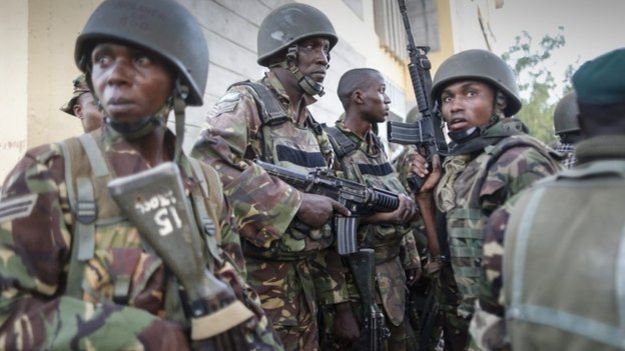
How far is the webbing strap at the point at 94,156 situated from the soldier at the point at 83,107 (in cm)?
151

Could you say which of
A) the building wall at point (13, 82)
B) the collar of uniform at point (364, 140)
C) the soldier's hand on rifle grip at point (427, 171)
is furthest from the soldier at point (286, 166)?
the building wall at point (13, 82)

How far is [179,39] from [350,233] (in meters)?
1.86

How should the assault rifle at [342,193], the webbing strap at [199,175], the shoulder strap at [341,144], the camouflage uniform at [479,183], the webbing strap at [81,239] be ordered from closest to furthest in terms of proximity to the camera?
1. the webbing strap at [81,239]
2. the webbing strap at [199,175]
3. the camouflage uniform at [479,183]
4. the assault rifle at [342,193]
5. the shoulder strap at [341,144]

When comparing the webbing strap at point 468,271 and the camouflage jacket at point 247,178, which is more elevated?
the camouflage jacket at point 247,178

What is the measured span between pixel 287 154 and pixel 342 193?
0.46 m

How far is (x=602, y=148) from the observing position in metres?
1.38

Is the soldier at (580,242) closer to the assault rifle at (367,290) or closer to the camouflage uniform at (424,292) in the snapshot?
the camouflage uniform at (424,292)

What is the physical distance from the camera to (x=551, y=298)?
1360 mm

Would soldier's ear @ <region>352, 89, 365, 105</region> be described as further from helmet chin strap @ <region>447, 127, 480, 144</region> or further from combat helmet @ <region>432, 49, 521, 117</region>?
helmet chin strap @ <region>447, 127, 480, 144</region>

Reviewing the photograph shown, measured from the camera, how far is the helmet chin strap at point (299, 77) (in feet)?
10.8

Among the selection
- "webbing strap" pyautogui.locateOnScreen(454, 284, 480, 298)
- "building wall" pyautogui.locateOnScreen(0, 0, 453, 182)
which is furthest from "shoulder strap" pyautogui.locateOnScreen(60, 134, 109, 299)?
"webbing strap" pyautogui.locateOnScreen(454, 284, 480, 298)

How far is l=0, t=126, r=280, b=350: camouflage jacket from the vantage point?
1.24 meters

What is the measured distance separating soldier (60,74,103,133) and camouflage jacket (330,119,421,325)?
1805 millimetres

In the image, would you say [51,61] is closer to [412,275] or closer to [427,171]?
[427,171]
